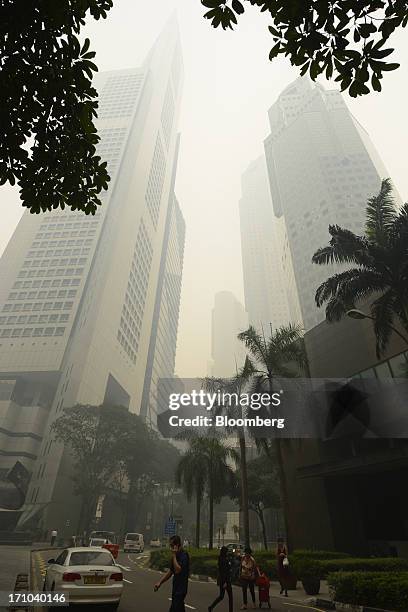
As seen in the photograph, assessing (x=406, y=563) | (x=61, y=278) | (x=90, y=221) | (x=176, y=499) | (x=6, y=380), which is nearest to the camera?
(x=406, y=563)

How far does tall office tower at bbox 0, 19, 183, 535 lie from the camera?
209ft

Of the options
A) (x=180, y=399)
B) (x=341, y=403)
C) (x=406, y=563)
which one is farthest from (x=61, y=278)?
(x=406, y=563)

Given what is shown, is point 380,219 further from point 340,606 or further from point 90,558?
point 90,558

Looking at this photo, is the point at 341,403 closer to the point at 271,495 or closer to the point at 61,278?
the point at 271,495

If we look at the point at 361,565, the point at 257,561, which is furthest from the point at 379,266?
the point at 257,561

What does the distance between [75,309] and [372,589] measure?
70990mm

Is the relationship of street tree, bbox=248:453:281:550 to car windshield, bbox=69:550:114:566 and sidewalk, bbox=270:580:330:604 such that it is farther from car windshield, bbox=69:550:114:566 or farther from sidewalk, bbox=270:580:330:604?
car windshield, bbox=69:550:114:566

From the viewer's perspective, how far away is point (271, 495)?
4362cm

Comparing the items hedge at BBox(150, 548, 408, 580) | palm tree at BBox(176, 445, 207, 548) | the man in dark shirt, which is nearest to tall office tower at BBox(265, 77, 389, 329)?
palm tree at BBox(176, 445, 207, 548)

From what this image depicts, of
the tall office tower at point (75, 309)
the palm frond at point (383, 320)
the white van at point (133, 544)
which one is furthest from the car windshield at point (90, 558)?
the tall office tower at point (75, 309)

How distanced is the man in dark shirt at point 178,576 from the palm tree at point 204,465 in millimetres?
26980

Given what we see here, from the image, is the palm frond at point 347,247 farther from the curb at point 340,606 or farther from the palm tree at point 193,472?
the palm tree at point 193,472

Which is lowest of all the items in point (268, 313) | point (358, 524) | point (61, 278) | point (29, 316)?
point (358, 524)

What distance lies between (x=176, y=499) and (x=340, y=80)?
92877 millimetres
